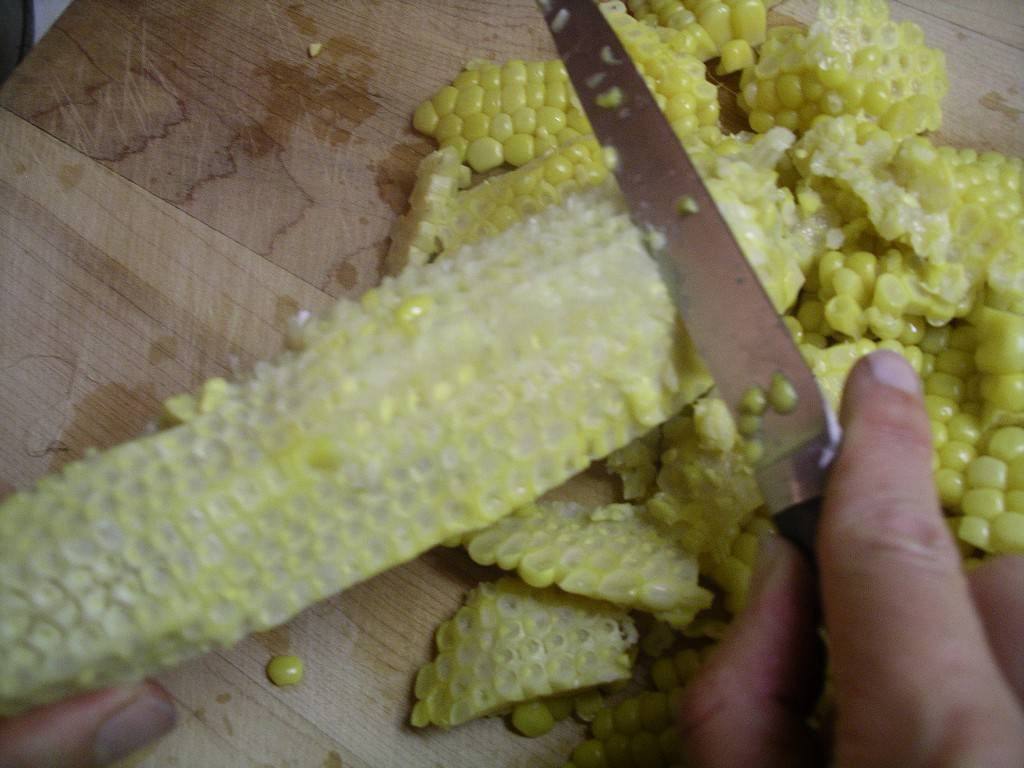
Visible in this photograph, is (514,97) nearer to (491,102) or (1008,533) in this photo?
(491,102)

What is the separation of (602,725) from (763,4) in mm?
1127

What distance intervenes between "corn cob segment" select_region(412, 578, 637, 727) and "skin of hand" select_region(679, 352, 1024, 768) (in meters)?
0.26

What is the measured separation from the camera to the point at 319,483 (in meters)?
0.89

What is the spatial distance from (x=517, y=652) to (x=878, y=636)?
0.54 metres

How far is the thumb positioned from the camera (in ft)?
2.71

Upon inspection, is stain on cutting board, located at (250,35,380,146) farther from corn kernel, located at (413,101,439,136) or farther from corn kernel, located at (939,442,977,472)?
corn kernel, located at (939,442,977,472)

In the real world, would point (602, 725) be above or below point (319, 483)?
below

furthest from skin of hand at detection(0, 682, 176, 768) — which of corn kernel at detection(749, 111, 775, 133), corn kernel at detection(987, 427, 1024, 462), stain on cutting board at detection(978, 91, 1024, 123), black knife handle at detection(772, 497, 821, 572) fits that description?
stain on cutting board at detection(978, 91, 1024, 123)

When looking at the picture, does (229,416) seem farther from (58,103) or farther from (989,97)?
(989,97)

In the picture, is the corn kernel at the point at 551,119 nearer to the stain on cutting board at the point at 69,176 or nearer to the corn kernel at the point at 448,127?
the corn kernel at the point at 448,127

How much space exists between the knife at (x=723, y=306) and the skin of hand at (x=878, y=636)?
5cm

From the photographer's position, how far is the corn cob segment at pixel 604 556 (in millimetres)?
1087

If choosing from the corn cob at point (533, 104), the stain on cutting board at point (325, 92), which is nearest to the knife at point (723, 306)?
the corn cob at point (533, 104)

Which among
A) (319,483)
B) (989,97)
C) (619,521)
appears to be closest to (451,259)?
(319,483)
